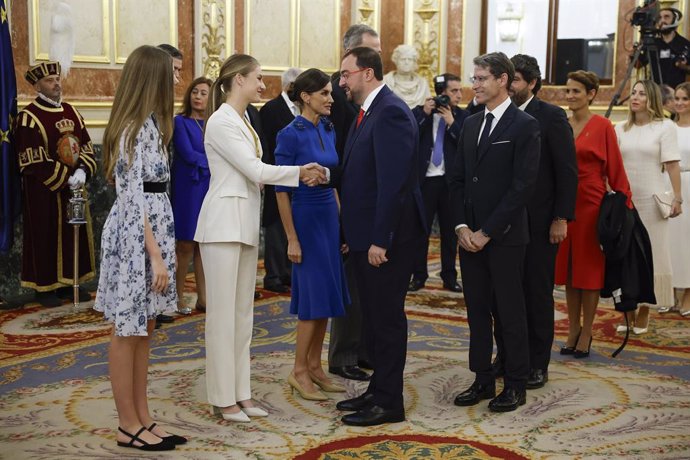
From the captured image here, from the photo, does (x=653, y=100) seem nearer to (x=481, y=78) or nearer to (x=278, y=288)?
(x=481, y=78)

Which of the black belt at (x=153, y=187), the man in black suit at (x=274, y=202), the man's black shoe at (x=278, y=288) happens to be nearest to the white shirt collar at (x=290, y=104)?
the man in black suit at (x=274, y=202)

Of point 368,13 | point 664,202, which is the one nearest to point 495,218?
point 664,202

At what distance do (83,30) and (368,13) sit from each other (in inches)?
130

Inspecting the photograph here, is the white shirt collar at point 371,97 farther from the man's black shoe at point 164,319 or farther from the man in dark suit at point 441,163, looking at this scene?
the man in dark suit at point 441,163

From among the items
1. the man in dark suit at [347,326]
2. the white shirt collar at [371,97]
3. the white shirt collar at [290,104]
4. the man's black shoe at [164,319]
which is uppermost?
the white shirt collar at [371,97]

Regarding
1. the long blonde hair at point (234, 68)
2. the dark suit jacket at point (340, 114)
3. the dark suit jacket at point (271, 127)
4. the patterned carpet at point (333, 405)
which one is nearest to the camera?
the patterned carpet at point (333, 405)

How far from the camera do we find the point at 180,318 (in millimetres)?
6445

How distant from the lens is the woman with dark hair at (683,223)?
6.87 meters

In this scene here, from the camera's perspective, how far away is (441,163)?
24.8 ft

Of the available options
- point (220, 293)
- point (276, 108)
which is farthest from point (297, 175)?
point (276, 108)

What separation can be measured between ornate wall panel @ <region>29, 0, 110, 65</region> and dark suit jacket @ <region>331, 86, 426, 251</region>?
156 inches

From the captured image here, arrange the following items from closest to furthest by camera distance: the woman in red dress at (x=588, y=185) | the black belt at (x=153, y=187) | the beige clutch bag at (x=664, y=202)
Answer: the black belt at (x=153, y=187), the woman in red dress at (x=588, y=185), the beige clutch bag at (x=664, y=202)

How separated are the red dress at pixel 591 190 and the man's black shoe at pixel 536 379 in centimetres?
72

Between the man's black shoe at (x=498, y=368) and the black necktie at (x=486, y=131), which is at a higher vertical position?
the black necktie at (x=486, y=131)
